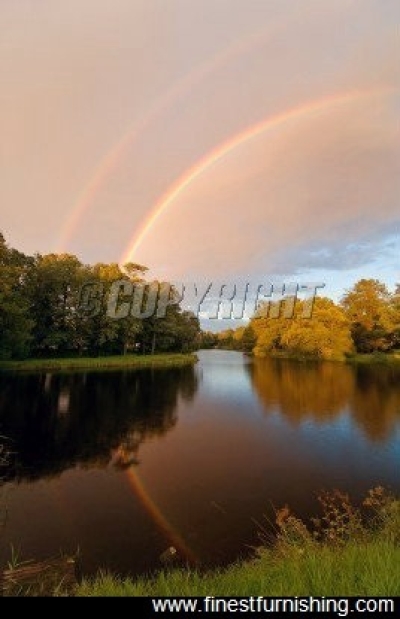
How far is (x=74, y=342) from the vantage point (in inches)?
2500

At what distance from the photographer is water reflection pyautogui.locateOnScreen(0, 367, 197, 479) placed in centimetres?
2052

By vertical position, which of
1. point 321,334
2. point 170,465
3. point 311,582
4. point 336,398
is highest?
point 321,334

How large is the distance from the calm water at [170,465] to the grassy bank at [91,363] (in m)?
13.7

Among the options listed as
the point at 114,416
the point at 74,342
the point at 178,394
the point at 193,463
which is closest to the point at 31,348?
the point at 74,342

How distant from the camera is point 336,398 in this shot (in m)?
38.6

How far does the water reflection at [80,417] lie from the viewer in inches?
808

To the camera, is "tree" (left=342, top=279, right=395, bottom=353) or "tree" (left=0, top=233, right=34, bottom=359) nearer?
"tree" (left=0, top=233, right=34, bottom=359)

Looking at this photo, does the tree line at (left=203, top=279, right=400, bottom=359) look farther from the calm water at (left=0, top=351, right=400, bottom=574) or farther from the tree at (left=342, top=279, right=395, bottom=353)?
the calm water at (left=0, top=351, right=400, bottom=574)

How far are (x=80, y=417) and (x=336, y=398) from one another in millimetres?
22480

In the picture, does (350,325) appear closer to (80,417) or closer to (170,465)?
(80,417)

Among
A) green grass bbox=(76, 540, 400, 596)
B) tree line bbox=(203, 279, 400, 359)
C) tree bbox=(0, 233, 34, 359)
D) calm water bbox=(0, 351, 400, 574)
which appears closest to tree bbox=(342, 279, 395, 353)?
tree line bbox=(203, 279, 400, 359)

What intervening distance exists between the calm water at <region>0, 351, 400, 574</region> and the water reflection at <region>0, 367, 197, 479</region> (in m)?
0.11

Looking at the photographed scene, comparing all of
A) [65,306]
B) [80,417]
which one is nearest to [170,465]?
[80,417]

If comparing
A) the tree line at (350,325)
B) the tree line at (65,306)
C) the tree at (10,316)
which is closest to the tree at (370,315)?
the tree line at (350,325)
